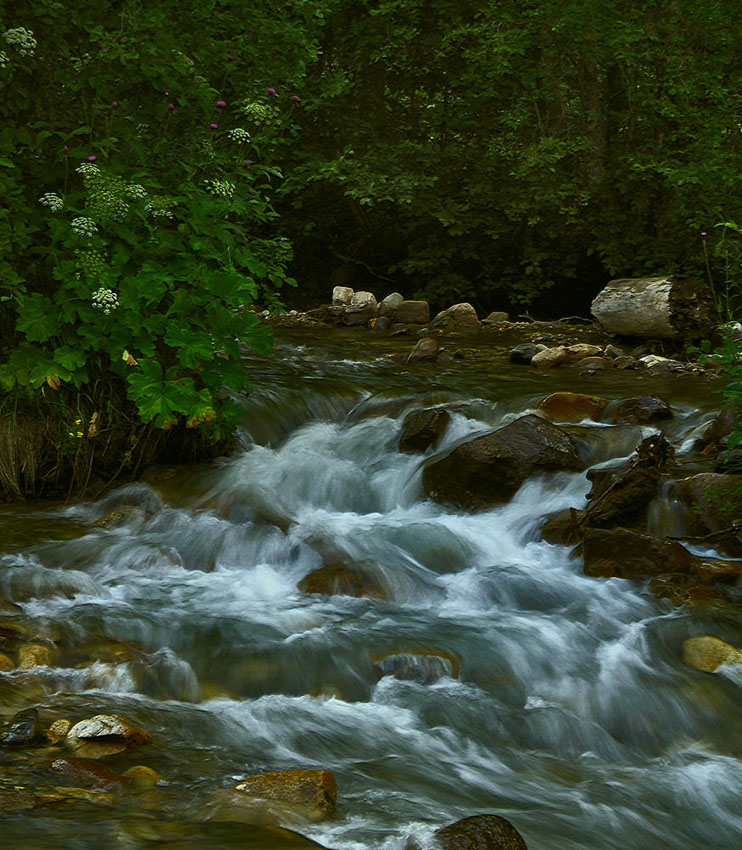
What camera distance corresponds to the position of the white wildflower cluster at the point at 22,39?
5332 mm

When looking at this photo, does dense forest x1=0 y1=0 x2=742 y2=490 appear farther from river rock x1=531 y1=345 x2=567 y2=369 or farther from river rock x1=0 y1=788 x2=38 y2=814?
river rock x1=0 y1=788 x2=38 y2=814

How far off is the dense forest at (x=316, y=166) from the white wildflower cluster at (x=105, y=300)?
0.8 inches

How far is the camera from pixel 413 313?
45.6 feet

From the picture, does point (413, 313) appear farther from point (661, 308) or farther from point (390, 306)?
point (661, 308)

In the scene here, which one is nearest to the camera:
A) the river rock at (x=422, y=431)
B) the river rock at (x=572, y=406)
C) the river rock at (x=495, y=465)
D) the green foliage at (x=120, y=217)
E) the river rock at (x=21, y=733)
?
the river rock at (x=21, y=733)

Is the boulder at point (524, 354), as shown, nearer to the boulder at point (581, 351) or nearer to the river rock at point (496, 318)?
the boulder at point (581, 351)

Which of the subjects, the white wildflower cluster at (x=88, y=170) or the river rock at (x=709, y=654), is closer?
the river rock at (x=709, y=654)

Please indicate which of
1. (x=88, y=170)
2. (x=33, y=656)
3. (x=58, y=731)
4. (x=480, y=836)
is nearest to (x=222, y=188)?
(x=88, y=170)

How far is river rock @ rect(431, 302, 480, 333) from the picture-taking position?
13.3 m

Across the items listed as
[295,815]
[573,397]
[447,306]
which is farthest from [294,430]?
[447,306]

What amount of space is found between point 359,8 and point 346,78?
1211 millimetres

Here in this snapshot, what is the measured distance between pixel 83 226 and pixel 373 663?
305 cm

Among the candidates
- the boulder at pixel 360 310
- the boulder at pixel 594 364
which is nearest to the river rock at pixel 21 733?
the boulder at pixel 594 364

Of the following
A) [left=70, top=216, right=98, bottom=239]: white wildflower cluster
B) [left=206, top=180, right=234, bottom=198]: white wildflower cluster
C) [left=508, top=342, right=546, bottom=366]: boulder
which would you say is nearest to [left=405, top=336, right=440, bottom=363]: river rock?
[left=508, top=342, right=546, bottom=366]: boulder
